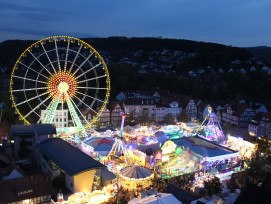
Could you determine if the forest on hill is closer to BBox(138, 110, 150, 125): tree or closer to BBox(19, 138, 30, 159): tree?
BBox(138, 110, 150, 125): tree

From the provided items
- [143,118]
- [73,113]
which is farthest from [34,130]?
[143,118]

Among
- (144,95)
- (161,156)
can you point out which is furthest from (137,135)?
(144,95)

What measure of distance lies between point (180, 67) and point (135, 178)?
181ft

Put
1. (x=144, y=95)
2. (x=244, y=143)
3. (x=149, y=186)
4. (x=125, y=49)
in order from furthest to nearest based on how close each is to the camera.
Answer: (x=125, y=49), (x=144, y=95), (x=244, y=143), (x=149, y=186)

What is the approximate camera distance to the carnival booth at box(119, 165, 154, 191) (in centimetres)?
1848

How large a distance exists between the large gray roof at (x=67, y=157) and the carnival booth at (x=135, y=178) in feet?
5.76

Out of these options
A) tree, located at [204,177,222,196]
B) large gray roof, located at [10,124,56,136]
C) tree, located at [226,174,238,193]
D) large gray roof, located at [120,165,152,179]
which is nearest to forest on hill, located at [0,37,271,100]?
large gray roof, located at [10,124,56,136]

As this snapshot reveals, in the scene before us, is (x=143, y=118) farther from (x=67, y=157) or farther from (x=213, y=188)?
(x=213, y=188)

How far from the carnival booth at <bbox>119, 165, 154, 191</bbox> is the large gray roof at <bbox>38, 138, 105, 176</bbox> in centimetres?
176

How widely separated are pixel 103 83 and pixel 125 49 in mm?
56001

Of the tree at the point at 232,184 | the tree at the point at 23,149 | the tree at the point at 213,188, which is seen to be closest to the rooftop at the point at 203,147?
the tree at the point at 232,184

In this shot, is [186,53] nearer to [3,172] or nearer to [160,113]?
[160,113]

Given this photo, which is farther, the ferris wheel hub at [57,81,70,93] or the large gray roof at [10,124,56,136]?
the ferris wheel hub at [57,81,70,93]

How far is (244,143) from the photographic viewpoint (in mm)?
24859
